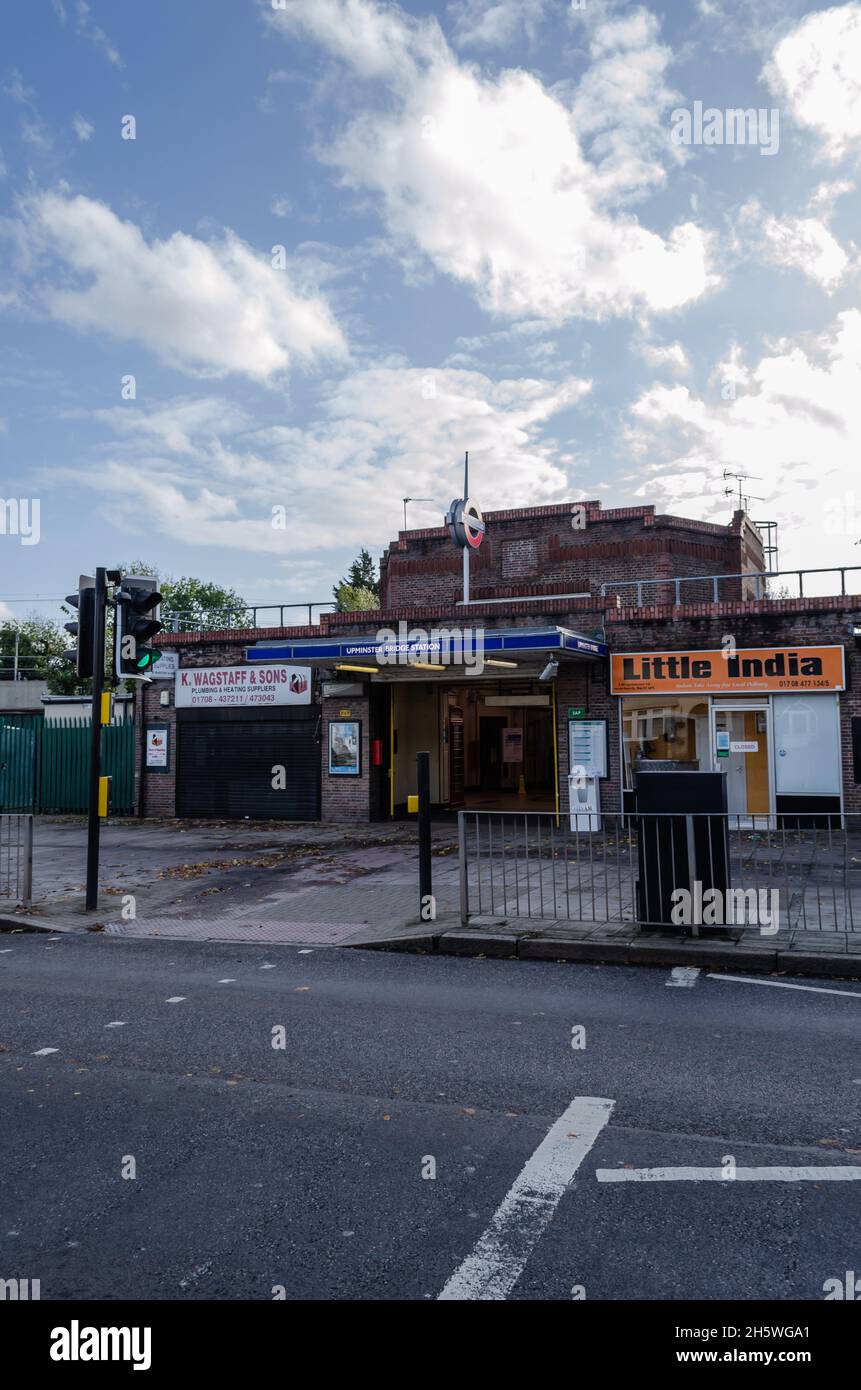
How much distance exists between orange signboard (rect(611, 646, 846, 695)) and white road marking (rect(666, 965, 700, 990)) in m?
11.4

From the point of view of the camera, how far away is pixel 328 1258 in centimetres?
339

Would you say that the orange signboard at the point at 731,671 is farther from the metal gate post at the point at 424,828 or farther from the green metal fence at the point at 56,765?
the green metal fence at the point at 56,765

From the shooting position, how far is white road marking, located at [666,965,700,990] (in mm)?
7430

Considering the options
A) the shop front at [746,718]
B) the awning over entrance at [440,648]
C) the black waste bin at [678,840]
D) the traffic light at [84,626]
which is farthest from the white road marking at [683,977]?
the shop front at [746,718]

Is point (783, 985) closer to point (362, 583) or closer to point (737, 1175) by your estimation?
point (737, 1175)

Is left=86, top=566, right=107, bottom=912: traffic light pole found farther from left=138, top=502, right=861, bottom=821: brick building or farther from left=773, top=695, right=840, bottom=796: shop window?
left=773, top=695, right=840, bottom=796: shop window

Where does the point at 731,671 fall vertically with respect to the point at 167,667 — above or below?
below

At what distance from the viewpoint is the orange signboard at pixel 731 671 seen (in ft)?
58.9

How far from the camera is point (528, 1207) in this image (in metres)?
3.77

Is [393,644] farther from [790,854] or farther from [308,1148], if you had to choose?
[308,1148]

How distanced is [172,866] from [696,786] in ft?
30.1

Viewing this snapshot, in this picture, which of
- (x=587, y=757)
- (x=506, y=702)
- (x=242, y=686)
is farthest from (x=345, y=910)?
(x=506, y=702)

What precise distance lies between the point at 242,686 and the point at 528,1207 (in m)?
19.4
